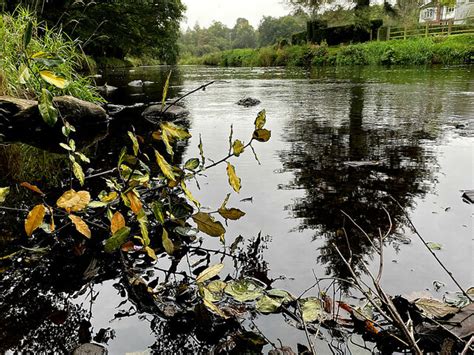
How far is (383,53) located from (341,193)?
1728cm

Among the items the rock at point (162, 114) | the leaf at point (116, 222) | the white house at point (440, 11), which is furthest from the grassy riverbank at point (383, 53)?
the leaf at point (116, 222)

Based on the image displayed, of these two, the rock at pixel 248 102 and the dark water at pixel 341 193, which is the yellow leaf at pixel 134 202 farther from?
the rock at pixel 248 102

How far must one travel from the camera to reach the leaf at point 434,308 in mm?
1132

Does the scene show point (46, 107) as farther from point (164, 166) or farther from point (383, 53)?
point (383, 53)

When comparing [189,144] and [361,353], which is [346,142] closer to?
[189,144]

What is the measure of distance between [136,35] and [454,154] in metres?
14.9

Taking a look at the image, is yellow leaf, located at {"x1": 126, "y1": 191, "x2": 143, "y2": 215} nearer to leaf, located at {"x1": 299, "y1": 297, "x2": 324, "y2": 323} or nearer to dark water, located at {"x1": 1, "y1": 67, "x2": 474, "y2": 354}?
dark water, located at {"x1": 1, "y1": 67, "x2": 474, "y2": 354}

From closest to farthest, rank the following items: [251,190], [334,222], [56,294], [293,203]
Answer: [56,294], [334,222], [293,203], [251,190]

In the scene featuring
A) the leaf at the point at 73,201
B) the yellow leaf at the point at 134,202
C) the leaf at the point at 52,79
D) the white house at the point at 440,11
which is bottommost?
the yellow leaf at the point at 134,202

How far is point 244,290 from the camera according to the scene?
1346 millimetres

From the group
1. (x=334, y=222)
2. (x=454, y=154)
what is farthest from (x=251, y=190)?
(x=454, y=154)

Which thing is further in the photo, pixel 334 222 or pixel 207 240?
pixel 334 222

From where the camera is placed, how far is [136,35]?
15.6 meters

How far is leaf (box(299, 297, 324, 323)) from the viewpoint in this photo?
1.19 metres
